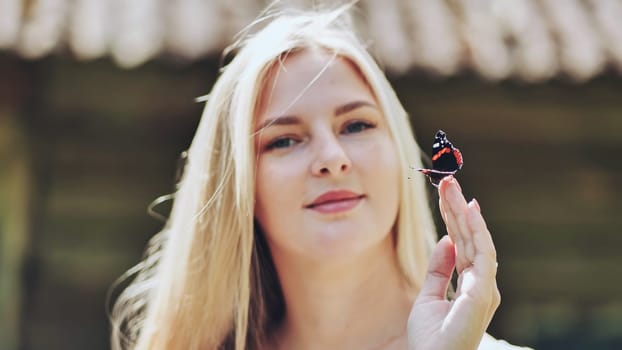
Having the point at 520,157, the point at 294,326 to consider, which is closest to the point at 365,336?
the point at 294,326

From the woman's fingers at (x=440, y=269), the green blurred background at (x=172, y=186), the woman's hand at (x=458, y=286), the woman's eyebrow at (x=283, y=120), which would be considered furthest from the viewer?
the green blurred background at (x=172, y=186)

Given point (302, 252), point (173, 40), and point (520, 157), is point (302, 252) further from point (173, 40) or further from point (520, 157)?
point (520, 157)

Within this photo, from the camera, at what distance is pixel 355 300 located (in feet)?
7.41

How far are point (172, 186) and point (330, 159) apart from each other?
304 cm

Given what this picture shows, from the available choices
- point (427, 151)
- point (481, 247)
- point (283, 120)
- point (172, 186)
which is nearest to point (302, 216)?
point (283, 120)

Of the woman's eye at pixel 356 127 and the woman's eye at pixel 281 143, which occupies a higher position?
the woman's eye at pixel 356 127

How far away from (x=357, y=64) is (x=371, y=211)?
36 centimetres

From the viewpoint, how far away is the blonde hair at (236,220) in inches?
90.8

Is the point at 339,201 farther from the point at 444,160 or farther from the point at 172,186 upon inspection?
the point at 172,186

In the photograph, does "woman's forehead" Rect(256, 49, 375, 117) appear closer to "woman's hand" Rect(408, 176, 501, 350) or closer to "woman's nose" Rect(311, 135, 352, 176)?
"woman's nose" Rect(311, 135, 352, 176)

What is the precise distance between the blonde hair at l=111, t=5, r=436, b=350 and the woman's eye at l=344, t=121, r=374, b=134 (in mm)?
70

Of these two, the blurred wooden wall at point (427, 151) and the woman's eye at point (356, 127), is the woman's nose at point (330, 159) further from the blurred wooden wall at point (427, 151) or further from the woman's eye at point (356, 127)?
the blurred wooden wall at point (427, 151)

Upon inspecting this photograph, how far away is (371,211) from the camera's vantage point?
214 cm

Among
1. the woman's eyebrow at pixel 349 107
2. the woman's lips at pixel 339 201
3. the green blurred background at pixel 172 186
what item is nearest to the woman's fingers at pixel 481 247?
the woman's lips at pixel 339 201
